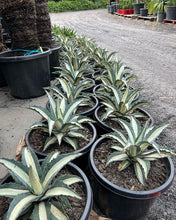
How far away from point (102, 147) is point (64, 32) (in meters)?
4.75

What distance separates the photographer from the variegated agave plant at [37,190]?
0.83 metres

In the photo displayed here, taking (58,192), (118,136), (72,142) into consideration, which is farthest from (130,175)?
(58,192)

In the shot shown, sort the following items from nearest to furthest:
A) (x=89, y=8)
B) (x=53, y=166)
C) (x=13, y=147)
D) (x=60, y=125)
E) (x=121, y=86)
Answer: (x=53, y=166) < (x=60, y=125) < (x=13, y=147) < (x=121, y=86) < (x=89, y=8)

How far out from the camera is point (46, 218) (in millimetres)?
829

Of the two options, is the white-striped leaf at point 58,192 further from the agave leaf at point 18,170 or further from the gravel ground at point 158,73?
the gravel ground at point 158,73

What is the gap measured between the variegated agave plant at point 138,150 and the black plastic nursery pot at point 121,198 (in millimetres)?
97

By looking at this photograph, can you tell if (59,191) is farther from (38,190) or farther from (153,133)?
(153,133)

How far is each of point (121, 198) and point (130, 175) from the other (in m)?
0.18

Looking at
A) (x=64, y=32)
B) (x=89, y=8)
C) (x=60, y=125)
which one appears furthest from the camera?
(x=89, y=8)

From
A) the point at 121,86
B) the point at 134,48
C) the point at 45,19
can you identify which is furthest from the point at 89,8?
the point at 121,86

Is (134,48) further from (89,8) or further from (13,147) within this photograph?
(89,8)

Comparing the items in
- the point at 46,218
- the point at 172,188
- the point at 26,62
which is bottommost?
the point at 172,188

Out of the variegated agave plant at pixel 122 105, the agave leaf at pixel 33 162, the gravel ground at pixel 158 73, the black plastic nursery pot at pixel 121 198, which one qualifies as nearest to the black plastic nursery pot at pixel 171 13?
the gravel ground at pixel 158 73

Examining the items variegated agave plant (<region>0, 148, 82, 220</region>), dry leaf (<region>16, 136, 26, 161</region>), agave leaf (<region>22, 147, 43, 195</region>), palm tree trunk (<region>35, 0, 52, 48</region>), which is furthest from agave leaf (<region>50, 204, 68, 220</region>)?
palm tree trunk (<region>35, 0, 52, 48</region>)
